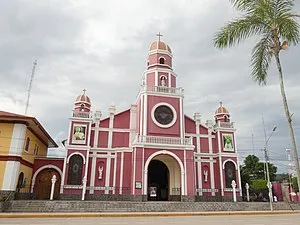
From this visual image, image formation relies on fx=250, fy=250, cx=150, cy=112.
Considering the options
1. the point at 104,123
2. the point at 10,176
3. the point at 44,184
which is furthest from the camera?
the point at 104,123

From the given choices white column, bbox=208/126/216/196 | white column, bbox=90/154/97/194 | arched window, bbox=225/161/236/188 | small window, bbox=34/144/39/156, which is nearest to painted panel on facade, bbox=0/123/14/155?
small window, bbox=34/144/39/156

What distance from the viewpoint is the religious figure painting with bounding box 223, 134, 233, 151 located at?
2636 cm

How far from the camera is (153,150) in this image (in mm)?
21266

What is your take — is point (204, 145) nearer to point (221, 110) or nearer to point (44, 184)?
point (221, 110)

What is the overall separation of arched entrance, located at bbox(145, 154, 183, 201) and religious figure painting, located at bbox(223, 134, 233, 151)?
20.8 feet

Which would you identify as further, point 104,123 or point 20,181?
point 104,123

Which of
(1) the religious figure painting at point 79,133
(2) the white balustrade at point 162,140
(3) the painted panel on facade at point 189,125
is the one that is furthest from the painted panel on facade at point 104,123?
(3) the painted panel on facade at point 189,125

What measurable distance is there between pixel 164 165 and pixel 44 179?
1155cm

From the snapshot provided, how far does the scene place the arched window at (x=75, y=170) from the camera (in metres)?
22.2

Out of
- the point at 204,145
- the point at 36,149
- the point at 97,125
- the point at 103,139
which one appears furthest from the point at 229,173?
the point at 36,149

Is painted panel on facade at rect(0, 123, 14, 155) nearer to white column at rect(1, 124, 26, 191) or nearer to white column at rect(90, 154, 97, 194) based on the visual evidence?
white column at rect(1, 124, 26, 191)

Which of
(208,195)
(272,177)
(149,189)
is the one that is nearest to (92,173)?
(149,189)

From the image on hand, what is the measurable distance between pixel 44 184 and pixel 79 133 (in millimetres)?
5837

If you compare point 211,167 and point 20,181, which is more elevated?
point 211,167
